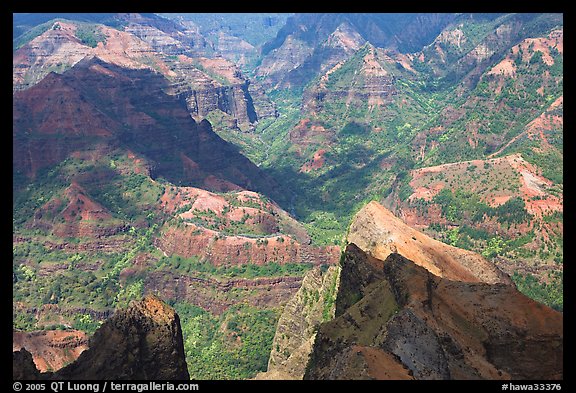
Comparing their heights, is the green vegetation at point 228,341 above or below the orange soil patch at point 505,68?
below

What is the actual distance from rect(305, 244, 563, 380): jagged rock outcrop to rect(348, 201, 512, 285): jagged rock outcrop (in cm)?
1438

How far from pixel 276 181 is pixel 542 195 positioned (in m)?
98.0

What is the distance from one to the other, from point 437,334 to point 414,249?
28.4 m

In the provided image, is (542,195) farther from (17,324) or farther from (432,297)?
(17,324)

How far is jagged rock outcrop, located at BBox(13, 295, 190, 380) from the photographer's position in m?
38.9

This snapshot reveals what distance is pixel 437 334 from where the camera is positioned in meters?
31.7

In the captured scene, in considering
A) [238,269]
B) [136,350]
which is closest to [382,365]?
[136,350]

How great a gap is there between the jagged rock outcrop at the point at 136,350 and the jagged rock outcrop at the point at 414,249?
22177 mm

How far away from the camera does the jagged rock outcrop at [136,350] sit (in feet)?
128
